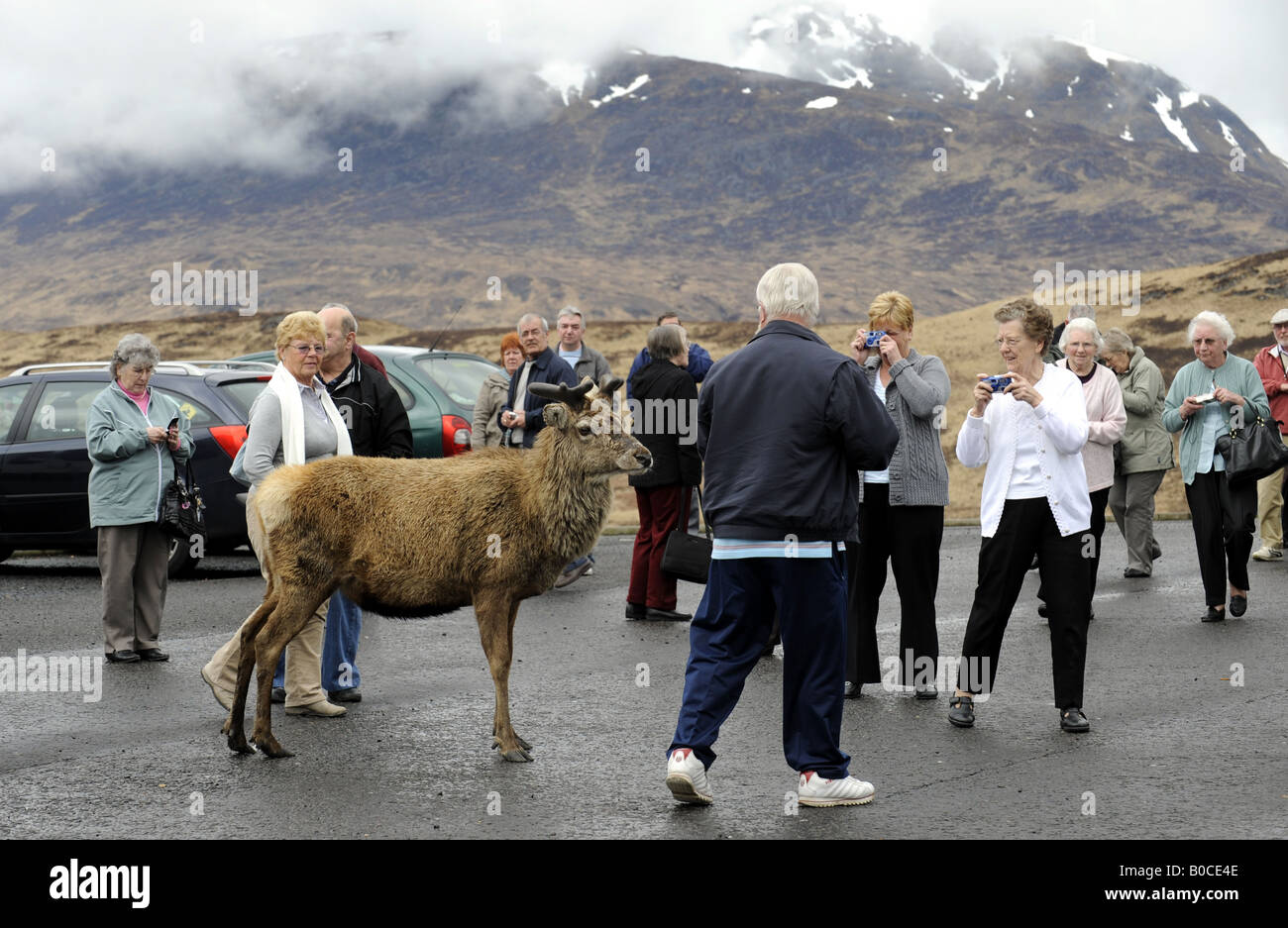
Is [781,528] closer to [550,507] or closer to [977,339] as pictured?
[550,507]

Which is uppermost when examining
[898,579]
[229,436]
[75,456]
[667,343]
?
[667,343]

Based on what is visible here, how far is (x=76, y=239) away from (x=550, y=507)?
207259 millimetres

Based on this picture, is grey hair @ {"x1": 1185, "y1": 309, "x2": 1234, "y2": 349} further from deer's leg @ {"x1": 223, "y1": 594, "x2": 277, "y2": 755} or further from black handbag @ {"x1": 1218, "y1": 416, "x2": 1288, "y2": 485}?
deer's leg @ {"x1": 223, "y1": 594, "x2": 277, "y2": 755}

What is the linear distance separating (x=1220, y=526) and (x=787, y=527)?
622cm

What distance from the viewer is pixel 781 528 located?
6.04m

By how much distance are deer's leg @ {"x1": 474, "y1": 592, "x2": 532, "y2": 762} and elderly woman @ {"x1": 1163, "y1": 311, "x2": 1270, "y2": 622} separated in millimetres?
6043

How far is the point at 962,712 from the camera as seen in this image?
7.67 metres

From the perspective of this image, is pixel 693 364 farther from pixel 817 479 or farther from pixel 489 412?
pixel 817 479

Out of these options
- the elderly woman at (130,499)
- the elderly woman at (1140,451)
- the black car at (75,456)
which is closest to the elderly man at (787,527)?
the elderly woman at (130,499)

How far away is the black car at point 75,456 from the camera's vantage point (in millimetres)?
13578

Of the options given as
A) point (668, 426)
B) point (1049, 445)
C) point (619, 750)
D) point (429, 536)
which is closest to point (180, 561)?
point (668, 426)

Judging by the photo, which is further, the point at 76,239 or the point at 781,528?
the point at 76,239

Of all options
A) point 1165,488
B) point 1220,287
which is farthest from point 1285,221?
point 1165,488

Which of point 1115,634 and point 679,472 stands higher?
point 679,472
